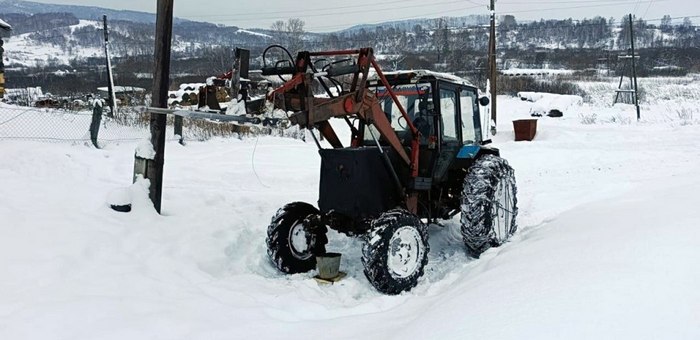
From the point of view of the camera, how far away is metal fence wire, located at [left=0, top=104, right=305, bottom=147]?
12.3 metres

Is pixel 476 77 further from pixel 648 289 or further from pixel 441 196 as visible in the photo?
pixel 648 289

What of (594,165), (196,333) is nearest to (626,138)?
(594,165)

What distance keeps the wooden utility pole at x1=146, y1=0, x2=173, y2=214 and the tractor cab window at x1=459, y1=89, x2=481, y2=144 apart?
12.0 ft

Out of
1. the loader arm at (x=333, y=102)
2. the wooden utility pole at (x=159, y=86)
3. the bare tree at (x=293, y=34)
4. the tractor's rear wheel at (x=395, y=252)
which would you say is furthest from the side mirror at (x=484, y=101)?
the bare tree at (x=293, y=34)

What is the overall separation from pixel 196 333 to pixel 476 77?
4771 centimetres

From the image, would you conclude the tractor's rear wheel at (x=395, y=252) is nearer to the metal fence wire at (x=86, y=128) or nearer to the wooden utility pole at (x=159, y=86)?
the wooden utility pole at (x=159, y=86)

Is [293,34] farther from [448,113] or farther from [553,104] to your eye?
[448,113]

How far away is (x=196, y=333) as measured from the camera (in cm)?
379

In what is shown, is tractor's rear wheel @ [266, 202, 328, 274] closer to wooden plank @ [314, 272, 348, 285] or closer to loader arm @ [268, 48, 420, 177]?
wooden plank @ [314, 272, 348, 285]

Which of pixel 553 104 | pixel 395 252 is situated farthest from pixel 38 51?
pixel 395 252

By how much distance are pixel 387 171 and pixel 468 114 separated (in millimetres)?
1891

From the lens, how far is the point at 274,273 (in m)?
5.82

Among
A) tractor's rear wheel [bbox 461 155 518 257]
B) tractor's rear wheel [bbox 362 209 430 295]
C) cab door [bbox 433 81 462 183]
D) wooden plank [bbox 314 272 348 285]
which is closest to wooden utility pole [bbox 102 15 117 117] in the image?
cab door [bbox 433 81 462 183]

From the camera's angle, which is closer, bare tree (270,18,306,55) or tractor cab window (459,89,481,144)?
tractor cab window (459,89,481,144)
